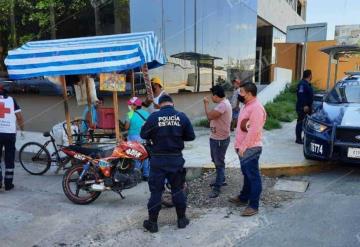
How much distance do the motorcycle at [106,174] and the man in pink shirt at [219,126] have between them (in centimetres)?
101

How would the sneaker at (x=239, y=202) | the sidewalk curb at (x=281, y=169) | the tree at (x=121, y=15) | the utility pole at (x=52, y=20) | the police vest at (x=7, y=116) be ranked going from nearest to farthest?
the sneaker at (x=239, y=202)
the police vest at (x=7, y=116)
the sidewalk curb at (x=281, y=169)
the tree at (x=121, y=15)
the utility pole at (x=52, y=20)

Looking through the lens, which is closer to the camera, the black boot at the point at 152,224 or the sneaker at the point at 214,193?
the black boot at the point at 152,224

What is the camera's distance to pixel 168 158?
4.67m

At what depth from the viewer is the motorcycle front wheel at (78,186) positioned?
5.71m

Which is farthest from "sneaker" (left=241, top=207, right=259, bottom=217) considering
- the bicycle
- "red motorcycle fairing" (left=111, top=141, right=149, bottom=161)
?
the bicycle

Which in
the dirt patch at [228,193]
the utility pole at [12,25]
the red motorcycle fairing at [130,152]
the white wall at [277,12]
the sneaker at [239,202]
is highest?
the white wall at [277,12]

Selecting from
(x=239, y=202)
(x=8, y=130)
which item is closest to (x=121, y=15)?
(x=8, y=130)

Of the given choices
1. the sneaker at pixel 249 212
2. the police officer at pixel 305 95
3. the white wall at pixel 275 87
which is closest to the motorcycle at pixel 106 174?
the sneaker at pixel 249 212

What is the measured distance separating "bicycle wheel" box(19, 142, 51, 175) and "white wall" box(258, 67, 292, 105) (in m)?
8.97

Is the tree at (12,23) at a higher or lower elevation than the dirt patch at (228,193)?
higher

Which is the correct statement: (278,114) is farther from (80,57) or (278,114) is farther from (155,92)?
(80,57)

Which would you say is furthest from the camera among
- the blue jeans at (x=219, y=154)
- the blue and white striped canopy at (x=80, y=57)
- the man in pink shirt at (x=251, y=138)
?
the blue and white striped canopy at (x=80, y=57)

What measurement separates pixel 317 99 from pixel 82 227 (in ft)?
17.1

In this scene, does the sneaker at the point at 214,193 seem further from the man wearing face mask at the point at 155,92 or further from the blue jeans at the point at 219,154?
→ the man wearing face mask at the point at 155,92
